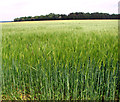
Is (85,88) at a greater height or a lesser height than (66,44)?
lesser

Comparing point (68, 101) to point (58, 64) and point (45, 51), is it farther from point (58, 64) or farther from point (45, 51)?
point (45, 51)

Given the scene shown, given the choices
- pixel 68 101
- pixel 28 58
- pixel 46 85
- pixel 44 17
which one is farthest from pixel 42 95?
pixel 44 17

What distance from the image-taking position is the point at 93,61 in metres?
1.41

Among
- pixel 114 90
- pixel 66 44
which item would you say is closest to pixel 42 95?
pixel 66 44

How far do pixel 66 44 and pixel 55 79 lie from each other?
16.8 inches

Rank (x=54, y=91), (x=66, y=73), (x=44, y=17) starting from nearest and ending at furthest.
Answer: (x=66, y=73) < (x=54, y=91) < (x=44, y=17)

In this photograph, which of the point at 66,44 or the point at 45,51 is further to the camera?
the point at 66,44

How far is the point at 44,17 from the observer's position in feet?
69.6

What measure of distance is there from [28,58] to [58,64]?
1.03 ft

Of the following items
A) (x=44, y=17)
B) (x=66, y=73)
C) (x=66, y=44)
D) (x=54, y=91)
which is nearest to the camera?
(x=66, y=73)

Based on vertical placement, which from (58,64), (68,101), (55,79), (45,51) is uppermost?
(45,51)

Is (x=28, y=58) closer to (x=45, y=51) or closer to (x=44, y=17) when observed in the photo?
(x=45, y=51)

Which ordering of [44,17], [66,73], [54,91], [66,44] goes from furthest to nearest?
1. [44,17]
2. [66,44]
3. [54,91]
4. [66,73]

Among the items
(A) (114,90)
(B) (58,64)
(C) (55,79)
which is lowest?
(A) (114,90)
